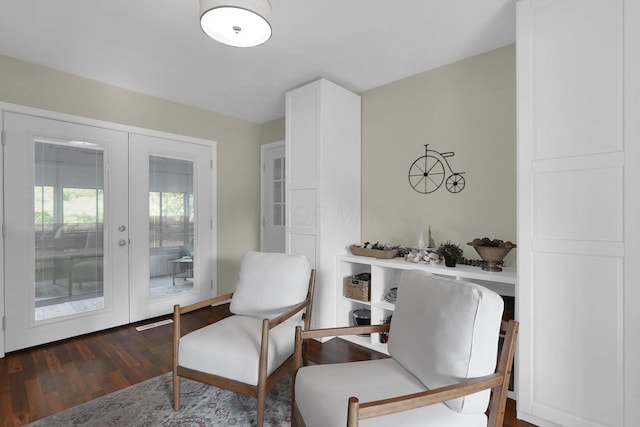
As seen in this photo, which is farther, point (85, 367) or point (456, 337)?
point (85, 367)

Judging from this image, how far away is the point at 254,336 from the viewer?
73.1 inches

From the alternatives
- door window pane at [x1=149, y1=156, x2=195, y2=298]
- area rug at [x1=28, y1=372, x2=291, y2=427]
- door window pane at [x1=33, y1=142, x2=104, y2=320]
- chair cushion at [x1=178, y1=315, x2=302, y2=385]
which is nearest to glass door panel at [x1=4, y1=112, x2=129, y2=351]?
door window pane at [x1=33, y1=142, x2=104, y2=320]

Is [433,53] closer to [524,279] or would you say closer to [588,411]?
[524,279]

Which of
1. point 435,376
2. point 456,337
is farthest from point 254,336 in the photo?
point 456,337

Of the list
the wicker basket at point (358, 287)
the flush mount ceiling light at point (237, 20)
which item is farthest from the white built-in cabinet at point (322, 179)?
the flush mount ceiling light at point (237, 20)

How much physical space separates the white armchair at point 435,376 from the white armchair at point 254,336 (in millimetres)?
286

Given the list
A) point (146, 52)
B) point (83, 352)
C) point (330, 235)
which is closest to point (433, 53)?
point (330, 235)

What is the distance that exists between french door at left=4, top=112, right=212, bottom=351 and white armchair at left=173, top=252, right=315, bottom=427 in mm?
1680

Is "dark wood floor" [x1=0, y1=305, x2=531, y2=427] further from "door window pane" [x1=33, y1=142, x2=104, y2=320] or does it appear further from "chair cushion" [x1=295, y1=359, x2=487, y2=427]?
"chair cushion" [x1=295, y1=359, x2=487, y2=427]

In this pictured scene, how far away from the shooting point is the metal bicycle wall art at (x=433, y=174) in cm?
266

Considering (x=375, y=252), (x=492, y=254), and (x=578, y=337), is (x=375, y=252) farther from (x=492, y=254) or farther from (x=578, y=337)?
(x=578, y=337)

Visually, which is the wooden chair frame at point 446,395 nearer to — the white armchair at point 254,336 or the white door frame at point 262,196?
the white armchair at point 254,336

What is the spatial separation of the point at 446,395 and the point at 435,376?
0.19 meters

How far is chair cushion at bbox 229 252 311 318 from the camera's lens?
2.17 meters
